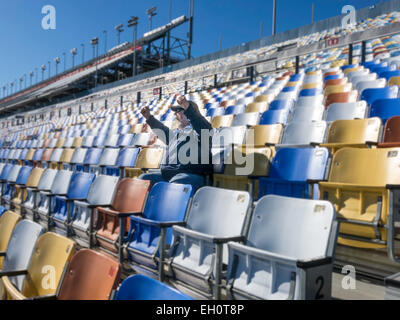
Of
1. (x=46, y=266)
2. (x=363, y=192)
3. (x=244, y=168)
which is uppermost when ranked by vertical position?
(x=244, y=168)

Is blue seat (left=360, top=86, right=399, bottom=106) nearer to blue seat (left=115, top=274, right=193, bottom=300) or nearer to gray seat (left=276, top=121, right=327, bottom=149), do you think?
gray seat (left=276, top=121, right=327, bottom=149)

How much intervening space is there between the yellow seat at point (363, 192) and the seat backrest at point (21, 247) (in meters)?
1.79

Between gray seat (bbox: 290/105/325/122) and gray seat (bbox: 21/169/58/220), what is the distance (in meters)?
3.12

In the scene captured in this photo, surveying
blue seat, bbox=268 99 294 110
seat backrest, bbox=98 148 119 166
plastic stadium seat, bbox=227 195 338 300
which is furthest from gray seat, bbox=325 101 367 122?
seat backrest, bbox=98 148 119 166

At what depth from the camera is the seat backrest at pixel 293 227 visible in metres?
1.44

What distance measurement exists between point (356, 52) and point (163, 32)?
31.0 m

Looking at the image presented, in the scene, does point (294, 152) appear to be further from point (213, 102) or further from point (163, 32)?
point (163, 32)

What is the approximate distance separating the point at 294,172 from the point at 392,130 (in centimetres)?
94

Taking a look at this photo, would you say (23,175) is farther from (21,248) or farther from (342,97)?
(342,97)

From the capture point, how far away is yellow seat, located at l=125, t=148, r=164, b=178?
3898 millimetres

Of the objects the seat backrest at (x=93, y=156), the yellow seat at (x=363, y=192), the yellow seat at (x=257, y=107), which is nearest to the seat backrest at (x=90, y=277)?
the yellow seat at (x=363, y=192)

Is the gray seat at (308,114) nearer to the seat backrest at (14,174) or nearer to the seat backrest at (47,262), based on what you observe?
the seat backrest at (47,262)

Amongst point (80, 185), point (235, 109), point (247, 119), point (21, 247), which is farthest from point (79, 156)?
point (21, 247)

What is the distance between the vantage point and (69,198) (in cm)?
330
